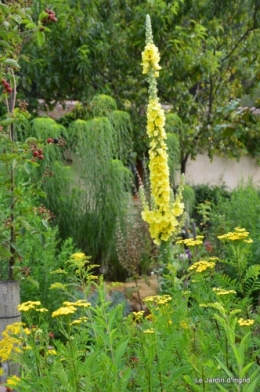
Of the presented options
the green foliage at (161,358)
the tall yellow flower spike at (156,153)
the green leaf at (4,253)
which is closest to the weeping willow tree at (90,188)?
the green leaf at (4,253)

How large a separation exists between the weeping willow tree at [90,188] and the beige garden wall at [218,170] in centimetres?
778

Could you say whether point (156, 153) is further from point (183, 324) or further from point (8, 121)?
point (183, 324)

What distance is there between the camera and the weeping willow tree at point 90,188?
21.6ft

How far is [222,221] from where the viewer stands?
6.33m

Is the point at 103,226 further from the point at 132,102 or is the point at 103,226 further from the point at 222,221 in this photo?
the point at 132,102

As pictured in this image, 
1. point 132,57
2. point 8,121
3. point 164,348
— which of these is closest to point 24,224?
point 8,121

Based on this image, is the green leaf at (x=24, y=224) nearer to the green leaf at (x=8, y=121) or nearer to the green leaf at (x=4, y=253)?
the green leaf at (x=4, y=253)

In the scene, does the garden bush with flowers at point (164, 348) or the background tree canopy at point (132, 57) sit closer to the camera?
the garden bush with flowers at point (164, 348)

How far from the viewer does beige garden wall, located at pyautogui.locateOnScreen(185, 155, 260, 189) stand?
1517 centimetres

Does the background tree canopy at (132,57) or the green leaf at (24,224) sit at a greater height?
the background tree canopy at (132,57)

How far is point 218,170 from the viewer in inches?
619

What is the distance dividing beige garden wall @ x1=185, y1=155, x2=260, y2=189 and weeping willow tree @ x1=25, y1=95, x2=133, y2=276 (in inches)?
306

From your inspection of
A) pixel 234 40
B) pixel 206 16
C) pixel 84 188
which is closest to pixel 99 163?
pixel 84 188

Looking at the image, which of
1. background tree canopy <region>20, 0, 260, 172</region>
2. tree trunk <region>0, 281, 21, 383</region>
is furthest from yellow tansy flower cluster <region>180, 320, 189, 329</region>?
background tree canopy <region>20, 0, 260, 172</region>
